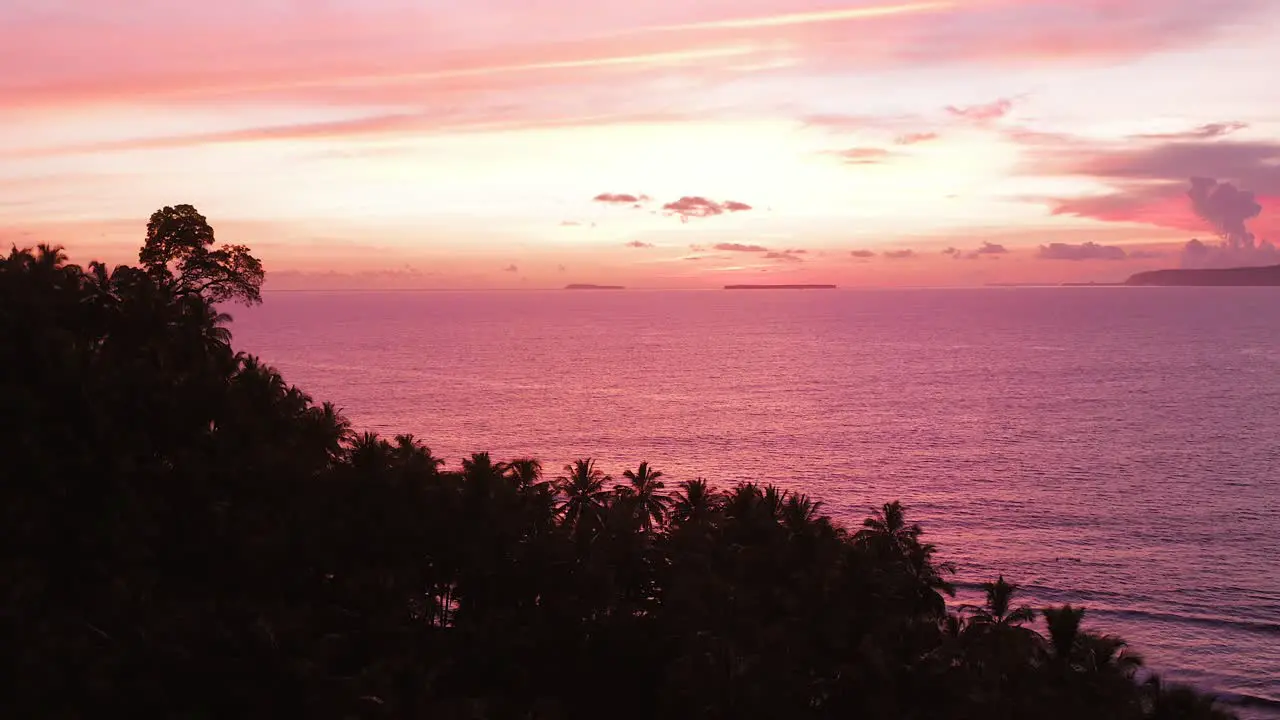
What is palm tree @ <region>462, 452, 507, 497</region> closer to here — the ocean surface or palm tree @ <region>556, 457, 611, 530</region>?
palm tree @ <region>556, 457, 611, 530</region>

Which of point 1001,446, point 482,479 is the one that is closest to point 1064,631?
point 482,479

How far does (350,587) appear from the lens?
99.5ft

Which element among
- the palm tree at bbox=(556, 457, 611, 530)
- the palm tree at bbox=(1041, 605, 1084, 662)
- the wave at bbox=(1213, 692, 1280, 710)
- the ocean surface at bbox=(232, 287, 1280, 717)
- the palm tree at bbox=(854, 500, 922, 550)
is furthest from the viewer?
the ocean surface at bbox=(232, 287, 1280, 717)

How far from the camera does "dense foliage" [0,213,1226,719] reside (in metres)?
26.6

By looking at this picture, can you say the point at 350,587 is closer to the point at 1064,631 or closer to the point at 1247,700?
the point at 1064,631

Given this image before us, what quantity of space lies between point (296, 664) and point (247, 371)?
1284cm

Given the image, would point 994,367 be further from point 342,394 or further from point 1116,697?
point 1116,697

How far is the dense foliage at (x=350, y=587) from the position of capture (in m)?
26.6

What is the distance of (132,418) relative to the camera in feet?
100

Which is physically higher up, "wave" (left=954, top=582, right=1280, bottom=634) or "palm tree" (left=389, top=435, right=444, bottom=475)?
"palm tree" (left=389, top=435, right=444, bottom=475)

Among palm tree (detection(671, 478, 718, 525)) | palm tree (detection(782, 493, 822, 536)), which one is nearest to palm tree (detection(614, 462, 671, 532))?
palm tree (detection(671, 478, 718, 525))

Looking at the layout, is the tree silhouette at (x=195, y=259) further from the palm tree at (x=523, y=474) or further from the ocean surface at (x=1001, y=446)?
the ocean surface at (x=1001, y=446)

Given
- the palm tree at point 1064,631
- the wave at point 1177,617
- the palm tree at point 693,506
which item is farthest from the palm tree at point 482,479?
the wave at point 1177,617

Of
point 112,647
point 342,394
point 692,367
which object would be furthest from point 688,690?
point 692,367
